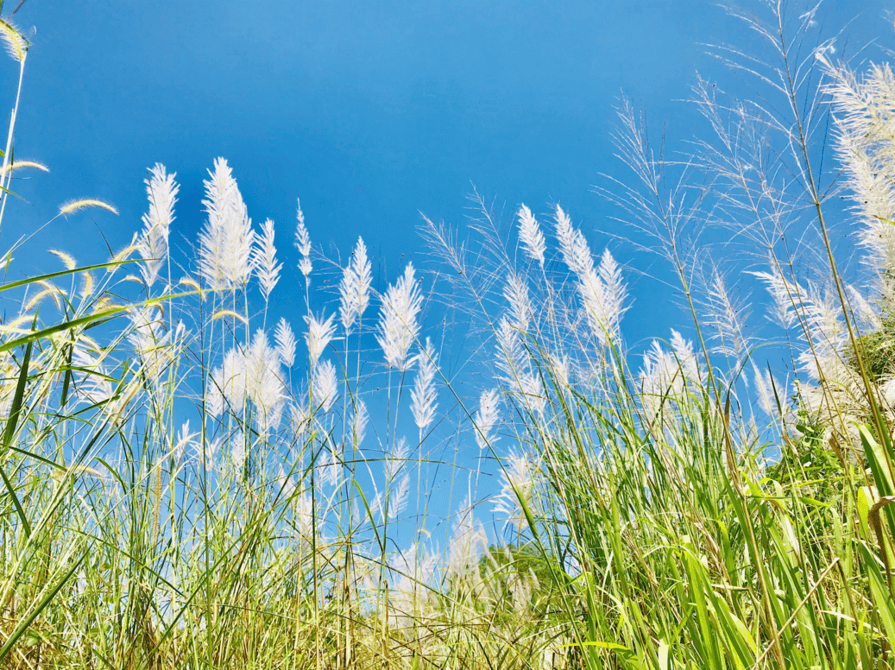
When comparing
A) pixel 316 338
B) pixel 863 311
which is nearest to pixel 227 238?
pixel 316 338

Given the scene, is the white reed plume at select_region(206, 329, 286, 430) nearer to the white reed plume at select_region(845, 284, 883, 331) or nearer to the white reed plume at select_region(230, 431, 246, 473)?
the white reed plume at select_region(230, 431, 246, 473)

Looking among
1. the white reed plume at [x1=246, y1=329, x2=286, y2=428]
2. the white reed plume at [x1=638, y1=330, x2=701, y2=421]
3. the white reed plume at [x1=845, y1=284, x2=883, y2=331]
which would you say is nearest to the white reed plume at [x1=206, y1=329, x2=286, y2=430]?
the white reed plume at [x1=246, y1=329, x2=286, y2=428]

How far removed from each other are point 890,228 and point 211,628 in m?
3.26

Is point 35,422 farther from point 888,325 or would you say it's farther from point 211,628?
point 888,325

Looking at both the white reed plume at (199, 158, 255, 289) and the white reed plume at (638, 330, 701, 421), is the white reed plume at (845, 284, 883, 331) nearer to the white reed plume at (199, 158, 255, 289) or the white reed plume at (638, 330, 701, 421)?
the white reed plume at (638, 330, 701, 421)

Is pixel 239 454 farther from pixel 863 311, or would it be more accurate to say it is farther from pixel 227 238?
pixel 863 311

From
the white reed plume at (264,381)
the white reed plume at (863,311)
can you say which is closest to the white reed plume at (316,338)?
the white reed plume at (264,381)

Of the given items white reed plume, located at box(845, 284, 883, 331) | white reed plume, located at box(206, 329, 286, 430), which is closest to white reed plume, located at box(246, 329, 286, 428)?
white reed plume, located at box(206, 329, 286, 430)

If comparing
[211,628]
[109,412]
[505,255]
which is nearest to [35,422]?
[109,412]

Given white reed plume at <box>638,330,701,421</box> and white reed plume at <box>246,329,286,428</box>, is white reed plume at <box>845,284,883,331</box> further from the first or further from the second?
white reed plume at <box>246,329,286,428</box>

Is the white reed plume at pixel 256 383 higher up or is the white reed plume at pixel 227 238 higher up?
the white reed plume at pixel 227 238

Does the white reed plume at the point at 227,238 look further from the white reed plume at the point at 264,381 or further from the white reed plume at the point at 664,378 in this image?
the white reed plume at the point at 664,378

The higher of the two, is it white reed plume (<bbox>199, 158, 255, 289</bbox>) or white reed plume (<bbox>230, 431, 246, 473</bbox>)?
white reed plume (<bbox>199, 158, 255, 289</bbox>)

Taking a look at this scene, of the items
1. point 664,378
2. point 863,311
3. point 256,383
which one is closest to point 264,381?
point 256,383
